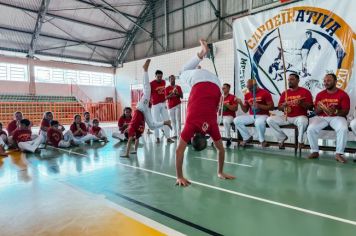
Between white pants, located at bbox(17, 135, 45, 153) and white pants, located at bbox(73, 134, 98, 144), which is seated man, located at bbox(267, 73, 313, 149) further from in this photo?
white pants, located at bbox(17, 135, 45, 153)

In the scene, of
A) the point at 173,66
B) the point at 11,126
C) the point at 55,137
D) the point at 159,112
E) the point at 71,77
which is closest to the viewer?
the point at 55,137

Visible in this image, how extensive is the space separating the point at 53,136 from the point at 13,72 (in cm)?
1199

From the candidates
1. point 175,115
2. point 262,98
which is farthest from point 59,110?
point 262,98

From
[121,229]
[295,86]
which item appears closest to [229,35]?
[295,86]

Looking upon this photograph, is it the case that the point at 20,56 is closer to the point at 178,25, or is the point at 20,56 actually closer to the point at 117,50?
the point at 117,50

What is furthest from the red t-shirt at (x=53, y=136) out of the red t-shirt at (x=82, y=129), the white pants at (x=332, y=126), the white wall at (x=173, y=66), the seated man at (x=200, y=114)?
the white wall at (x=173, y=66)

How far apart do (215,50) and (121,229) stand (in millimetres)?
12229

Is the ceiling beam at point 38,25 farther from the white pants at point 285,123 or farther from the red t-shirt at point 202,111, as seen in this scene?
the red t-shirt at point 202,111

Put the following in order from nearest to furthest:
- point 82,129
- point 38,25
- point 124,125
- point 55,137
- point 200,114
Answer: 1. point 200,114
2. point 55,137
3. point 82,129
4. point 124,125
5. point 38,25

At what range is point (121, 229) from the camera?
2199 millimetres

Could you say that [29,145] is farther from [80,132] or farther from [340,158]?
[340,158]

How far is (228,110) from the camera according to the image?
653 cm

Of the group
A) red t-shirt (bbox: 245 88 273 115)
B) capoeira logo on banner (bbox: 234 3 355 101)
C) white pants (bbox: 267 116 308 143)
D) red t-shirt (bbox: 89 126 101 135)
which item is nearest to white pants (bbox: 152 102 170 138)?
red t-shirt (bbox: 89 126 101 135)

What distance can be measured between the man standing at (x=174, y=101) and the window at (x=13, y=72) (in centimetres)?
1263
